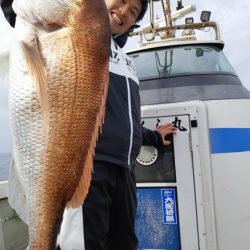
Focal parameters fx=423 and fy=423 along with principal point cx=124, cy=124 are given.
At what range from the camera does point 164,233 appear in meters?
4.02

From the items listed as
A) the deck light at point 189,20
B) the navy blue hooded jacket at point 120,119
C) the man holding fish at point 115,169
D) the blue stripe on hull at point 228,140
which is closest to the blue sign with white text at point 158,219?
the blue stripe on hull at point 228,140

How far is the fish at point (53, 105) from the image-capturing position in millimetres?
1723

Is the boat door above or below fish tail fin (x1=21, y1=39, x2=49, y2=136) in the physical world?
below

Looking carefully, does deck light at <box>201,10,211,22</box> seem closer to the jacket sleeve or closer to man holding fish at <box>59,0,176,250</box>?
the jacket sleeve

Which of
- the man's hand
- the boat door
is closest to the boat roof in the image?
the boat door

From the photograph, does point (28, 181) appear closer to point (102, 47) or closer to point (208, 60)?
point (102, 47)

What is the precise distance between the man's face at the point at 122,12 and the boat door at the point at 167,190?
126cm

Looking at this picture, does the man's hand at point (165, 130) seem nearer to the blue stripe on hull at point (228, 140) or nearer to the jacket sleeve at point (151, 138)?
the jacket sleeve at point (151, 138)

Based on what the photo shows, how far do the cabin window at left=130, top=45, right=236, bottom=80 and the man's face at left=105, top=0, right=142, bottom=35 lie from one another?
5.84ft

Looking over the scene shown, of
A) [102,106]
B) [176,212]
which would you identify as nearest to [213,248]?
[176,212]

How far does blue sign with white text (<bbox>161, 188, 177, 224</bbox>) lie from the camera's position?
3967mm

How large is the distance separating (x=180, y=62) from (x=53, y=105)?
3293 mm

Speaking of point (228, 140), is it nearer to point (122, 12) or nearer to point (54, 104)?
point (122, 12)

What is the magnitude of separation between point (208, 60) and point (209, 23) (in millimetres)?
683
